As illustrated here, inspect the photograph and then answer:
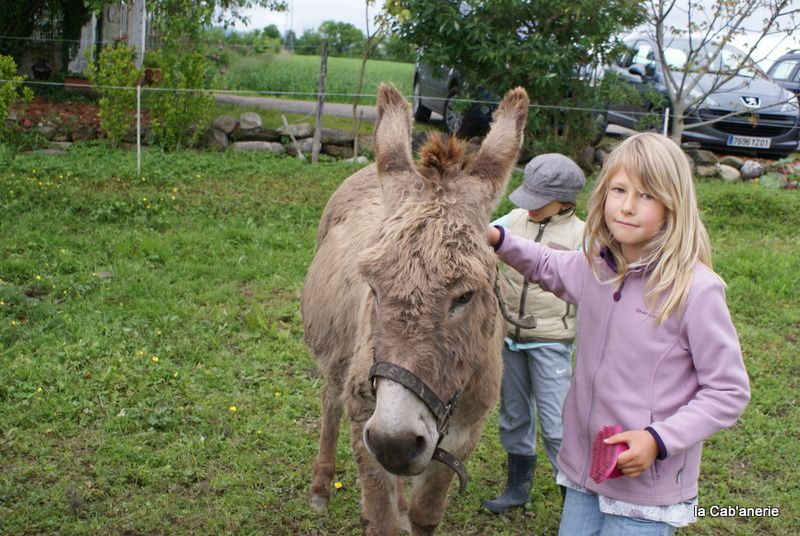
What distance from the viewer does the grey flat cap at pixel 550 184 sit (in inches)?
137

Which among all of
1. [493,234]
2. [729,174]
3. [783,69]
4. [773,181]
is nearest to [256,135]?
[729,174]

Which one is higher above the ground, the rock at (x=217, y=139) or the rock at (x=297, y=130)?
the rock at (x=297, y=130)

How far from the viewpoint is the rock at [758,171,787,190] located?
10711mm

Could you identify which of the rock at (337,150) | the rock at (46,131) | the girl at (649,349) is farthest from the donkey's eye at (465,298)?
the rock at (46,131)

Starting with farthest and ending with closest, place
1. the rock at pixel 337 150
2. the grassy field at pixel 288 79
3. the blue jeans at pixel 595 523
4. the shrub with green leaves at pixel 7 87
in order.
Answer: the grassy field at pixel 288 79
the rock at pixel 337 150
the shrub with green leaves at pixel 7 87
the blue jeans at pixel 595 523

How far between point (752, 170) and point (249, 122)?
762 cm

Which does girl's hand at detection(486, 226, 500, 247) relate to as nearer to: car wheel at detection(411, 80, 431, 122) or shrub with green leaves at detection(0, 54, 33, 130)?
shrub with green leaves at detection(0, 54, 33, 130)

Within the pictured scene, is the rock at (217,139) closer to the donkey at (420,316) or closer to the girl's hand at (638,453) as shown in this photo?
the donkey at (420,316)

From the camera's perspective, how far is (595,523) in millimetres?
2490

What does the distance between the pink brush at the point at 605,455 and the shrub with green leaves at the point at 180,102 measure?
9.53 metres

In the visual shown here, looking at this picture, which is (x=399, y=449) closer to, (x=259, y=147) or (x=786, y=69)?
(x=259, y=147)

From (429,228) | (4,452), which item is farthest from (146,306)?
(429,228)

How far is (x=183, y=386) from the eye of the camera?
493 cm

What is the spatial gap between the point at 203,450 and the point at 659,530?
279cm
